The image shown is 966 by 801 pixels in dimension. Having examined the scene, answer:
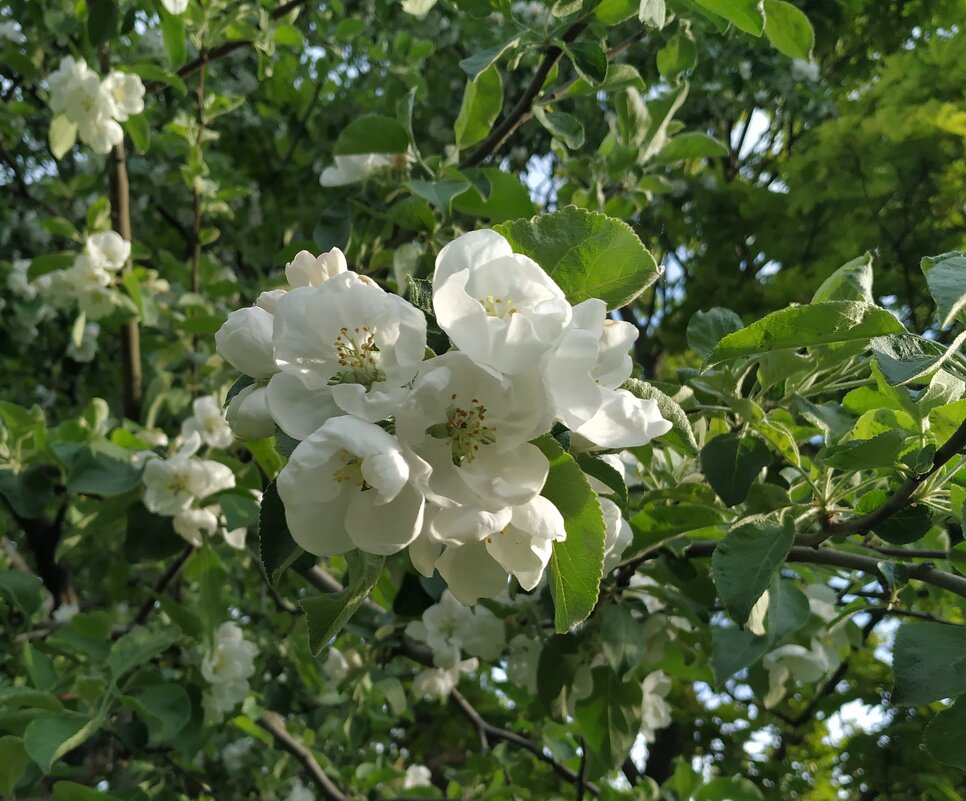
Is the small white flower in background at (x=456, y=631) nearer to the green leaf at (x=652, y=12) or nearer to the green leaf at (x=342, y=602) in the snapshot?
the green leaf at (x=342, y=602)

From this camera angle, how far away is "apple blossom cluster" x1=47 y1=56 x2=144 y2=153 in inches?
98.9

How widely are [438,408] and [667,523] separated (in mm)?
696

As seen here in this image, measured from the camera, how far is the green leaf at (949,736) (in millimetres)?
979

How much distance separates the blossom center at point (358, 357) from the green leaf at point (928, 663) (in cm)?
69

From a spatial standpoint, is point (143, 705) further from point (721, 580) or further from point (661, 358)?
point (661, 358)

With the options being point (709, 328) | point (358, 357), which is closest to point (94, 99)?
point (709, 328)

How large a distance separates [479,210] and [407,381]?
893 mm

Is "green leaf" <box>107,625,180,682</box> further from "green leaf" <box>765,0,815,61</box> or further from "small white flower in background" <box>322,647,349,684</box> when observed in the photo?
"green leaf" <box>765,0,815,61</box>

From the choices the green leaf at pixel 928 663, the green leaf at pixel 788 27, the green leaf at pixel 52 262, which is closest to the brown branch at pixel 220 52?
the green leaf at pixel 52 262

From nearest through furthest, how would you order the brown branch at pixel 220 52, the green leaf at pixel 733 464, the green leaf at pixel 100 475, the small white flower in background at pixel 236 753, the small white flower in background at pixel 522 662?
1. the green leaf at pixel 733 464
2. the small white flower in background at pixel 522 662
3. the green leaf at pixel 100 475
4. the brown branch at pixel 220 52
5. the small white flower in background at pixel 236 753

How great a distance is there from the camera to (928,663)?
1.02 m

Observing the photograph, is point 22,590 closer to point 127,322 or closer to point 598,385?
point 127,322

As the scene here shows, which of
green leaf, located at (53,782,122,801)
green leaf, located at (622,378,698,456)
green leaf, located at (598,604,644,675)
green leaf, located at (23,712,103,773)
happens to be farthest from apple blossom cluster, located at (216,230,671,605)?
green leaf, located at (53,782,122,801)

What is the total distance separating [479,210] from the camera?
1591 mm
